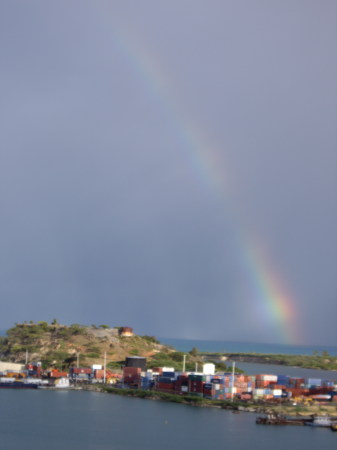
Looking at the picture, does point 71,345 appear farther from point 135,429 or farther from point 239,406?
point 135,429

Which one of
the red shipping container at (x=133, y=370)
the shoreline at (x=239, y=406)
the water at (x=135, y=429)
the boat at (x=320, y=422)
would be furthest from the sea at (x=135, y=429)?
the red shipping container at (x=133, y=370)

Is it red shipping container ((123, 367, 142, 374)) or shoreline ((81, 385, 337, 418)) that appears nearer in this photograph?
shoreline ((81, 385, 337, 418))

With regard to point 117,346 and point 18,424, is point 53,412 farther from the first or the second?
point 117,346

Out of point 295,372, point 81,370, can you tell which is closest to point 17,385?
point 81,370

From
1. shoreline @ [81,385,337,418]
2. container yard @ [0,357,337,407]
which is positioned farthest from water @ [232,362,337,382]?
shoreline @ [81,385,337,418]

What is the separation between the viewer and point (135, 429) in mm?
42406

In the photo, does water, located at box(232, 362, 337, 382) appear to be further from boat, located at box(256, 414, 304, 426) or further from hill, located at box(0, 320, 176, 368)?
boat, located at box(256, 414, 304, 426)

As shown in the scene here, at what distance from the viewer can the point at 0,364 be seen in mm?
74312

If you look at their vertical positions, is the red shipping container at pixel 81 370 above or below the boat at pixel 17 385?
above

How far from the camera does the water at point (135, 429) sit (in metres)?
38.3

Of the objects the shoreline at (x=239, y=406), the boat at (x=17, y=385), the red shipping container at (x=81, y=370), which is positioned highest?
the red shipping container at (x=81, y=370)

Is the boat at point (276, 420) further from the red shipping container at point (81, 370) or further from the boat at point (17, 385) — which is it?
the boat at point (17, 385)

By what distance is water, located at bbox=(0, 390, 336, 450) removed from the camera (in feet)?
126

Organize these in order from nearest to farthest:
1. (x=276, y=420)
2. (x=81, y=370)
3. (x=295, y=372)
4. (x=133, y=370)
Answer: (x=276, y=420) < (x=133, y=370) < (x=81, y=370) < (x=295, y=372)
